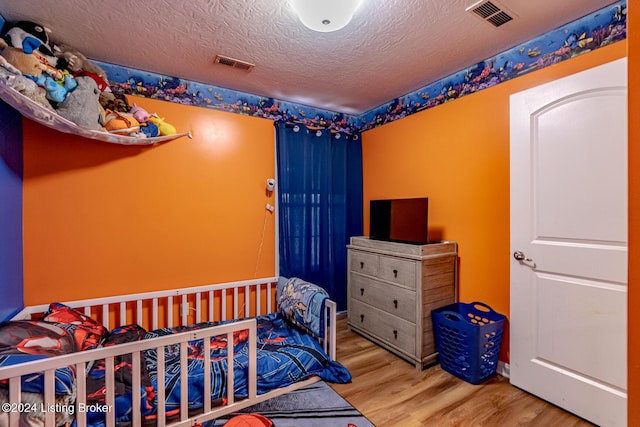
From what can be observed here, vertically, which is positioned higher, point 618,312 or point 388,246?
point 388,246

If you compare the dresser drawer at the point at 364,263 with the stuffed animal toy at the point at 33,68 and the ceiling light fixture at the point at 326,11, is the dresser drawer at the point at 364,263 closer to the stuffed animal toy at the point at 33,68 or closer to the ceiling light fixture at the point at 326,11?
the ceiling light fixture at the point at 326,11

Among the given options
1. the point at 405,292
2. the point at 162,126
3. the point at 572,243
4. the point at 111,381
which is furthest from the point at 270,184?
the point at 572,243

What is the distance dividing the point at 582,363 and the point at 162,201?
123 inches

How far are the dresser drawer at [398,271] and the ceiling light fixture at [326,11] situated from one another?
5.70 ft

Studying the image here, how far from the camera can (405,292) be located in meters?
2.41

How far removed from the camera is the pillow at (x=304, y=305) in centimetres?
218

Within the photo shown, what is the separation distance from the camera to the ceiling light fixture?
1361 mm

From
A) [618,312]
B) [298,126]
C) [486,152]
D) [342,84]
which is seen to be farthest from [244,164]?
[618,312]

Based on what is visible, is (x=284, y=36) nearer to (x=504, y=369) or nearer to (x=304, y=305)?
(x=304, y=305)

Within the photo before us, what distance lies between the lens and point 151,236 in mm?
2438

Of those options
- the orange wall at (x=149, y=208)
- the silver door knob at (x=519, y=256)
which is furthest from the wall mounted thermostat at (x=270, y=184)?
the silver door knob at (x=519, y=256)

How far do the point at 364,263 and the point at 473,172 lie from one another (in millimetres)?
1251

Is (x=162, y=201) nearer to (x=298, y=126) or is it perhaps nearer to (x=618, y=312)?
(x=298, y=126)

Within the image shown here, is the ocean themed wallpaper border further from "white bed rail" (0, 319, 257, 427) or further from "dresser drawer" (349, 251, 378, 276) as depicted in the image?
"white bed rail" (0, 319, 257, 427)
